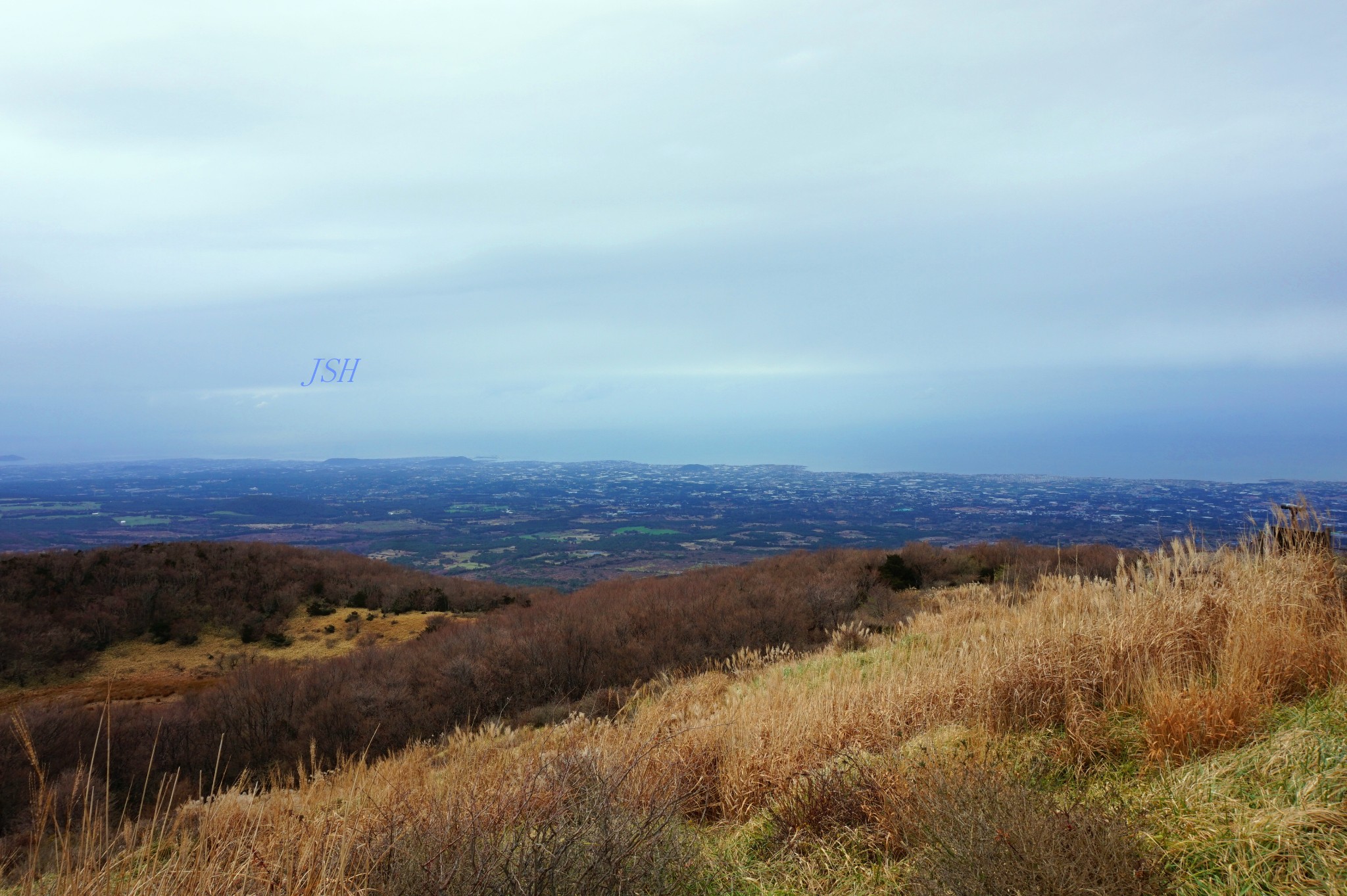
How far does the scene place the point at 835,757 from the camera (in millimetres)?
4559

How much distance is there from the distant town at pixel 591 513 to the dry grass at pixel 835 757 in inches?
85.4

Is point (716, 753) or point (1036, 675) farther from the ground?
point (1036, 675)

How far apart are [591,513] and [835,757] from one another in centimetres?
7258

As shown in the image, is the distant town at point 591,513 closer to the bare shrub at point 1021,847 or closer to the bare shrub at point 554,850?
the bare shrub at point 1021,847

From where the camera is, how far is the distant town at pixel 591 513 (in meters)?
36.4

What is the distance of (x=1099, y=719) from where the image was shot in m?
4.18

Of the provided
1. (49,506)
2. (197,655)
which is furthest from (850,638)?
(49,506)

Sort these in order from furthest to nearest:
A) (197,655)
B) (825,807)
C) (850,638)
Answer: (197,655), (850,638), (825,807)

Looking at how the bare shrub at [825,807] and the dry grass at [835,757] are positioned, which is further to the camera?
the bare shrub at [825,807]

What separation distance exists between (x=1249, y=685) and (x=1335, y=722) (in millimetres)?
444

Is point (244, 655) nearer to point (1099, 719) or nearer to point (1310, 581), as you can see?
point (1099, 719)

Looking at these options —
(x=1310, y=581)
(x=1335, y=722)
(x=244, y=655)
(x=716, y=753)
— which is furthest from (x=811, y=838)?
(x=244, y=655)

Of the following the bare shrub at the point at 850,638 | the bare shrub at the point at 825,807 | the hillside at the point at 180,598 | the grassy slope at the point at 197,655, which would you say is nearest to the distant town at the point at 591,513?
the bare shrub at the point at 850,638

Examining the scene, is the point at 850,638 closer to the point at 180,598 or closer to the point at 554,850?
the point at 554,850
